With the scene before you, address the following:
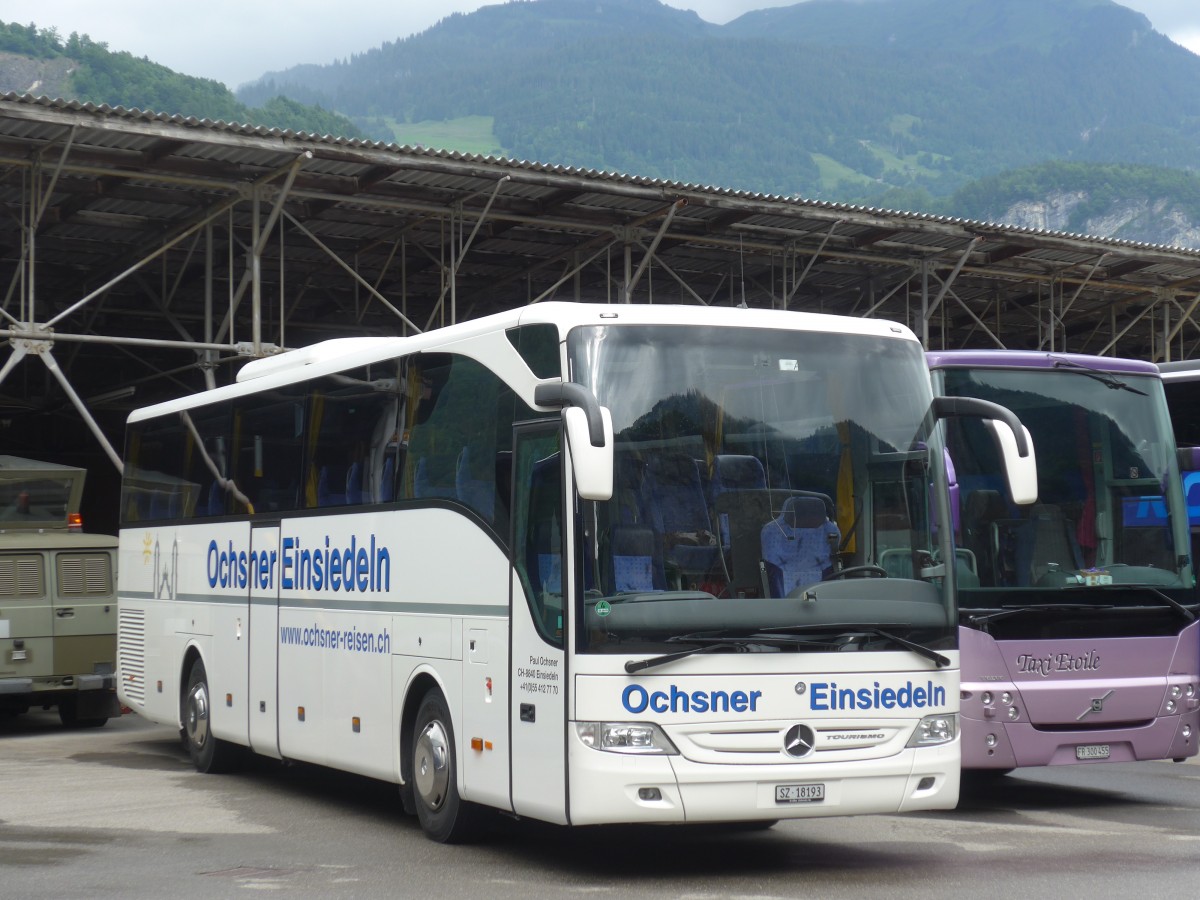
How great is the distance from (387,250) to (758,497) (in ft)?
58.6

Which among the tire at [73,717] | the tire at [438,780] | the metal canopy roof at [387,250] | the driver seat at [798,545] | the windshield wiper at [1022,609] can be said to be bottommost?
the tire at [73,717]

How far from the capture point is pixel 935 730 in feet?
26.7

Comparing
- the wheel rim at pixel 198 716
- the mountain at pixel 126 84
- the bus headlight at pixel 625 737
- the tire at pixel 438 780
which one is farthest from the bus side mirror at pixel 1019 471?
the mountain at pixel 126 84

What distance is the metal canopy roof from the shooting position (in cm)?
1869

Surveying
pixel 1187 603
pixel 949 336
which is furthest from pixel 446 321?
pixel 1187 603

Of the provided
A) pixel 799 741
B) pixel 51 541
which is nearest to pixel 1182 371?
pixel 799 741

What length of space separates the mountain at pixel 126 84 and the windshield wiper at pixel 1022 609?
46.9 metres

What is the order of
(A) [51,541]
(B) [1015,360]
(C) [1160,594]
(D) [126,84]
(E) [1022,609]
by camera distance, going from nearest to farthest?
(E) [1022,609] → (C) [1160,594] → (B) [1015,360] → (A) [51,541] → (D) [126,84]

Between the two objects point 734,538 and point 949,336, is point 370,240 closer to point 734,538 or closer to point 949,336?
point 949,336

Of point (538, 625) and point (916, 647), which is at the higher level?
point (538, 625)

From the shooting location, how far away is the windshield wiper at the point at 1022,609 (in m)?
10.1

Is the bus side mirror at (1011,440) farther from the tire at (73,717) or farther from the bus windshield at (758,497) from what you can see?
the tire at (73,717)

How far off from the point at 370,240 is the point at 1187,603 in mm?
15548

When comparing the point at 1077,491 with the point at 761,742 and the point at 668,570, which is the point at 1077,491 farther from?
the point at 668,570
